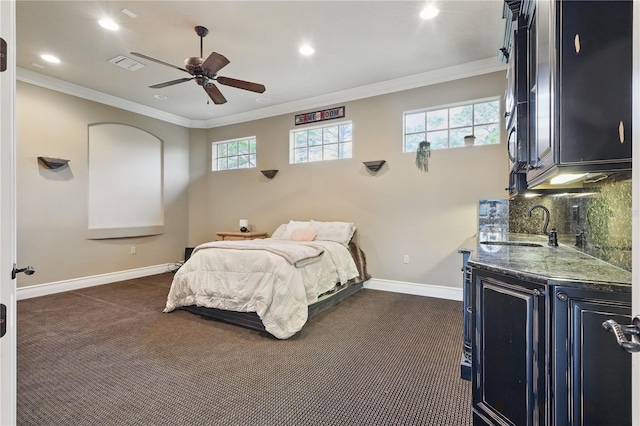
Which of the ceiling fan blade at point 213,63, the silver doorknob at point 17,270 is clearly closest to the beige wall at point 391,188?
the ceiling fan blade at point 213,63

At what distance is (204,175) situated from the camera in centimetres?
635

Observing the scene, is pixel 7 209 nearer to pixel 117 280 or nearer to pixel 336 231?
pixel 336 231

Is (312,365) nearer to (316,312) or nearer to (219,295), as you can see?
(316,312)

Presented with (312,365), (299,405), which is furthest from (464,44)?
(299,405)

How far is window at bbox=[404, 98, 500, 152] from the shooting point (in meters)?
3.89

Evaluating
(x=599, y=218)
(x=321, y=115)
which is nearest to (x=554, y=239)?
(x=599, y=218)

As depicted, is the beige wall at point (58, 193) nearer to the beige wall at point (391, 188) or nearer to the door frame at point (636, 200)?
the beige wall at point (391, 188)

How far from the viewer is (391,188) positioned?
14.6 ft

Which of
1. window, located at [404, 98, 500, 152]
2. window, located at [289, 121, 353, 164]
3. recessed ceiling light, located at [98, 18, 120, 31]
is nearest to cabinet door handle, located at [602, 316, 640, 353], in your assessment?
window, located at [404, 98, 500, 152]

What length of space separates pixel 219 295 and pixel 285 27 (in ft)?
9.11

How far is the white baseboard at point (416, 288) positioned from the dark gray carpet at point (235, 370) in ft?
1.61

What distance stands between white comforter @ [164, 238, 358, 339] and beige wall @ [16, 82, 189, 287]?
2.22 meters

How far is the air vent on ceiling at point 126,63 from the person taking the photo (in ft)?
12.2

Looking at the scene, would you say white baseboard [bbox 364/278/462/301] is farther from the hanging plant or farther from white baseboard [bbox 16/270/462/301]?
the hanging plant
